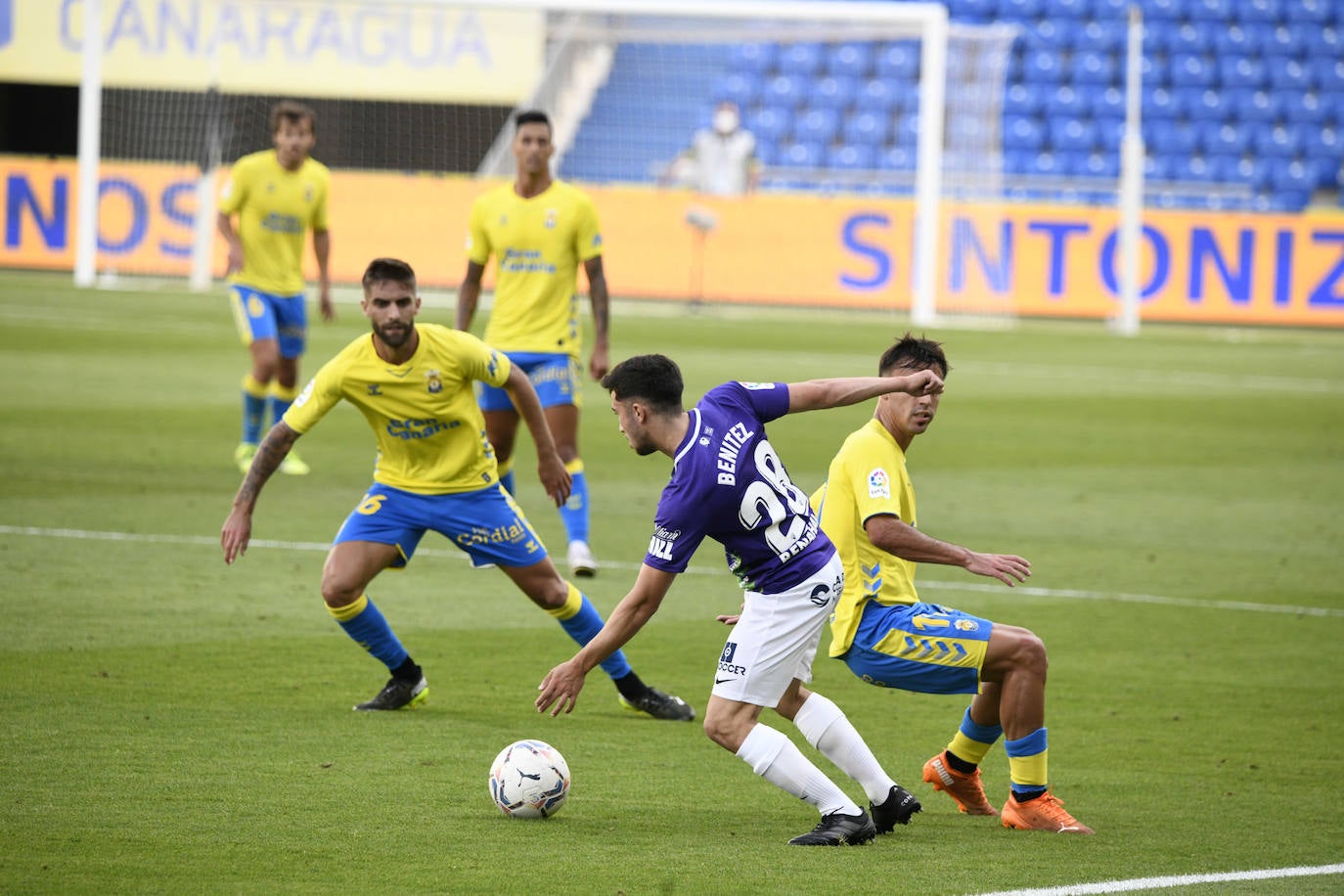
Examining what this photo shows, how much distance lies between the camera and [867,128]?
35.7 meters

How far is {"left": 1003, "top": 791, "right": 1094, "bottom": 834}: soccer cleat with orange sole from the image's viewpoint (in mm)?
5832

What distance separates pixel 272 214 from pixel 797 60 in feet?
79.4

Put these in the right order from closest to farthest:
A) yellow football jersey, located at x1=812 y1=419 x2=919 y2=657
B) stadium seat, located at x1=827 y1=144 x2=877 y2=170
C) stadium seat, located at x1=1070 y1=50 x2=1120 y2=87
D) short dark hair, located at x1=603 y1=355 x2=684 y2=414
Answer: short dark hair, located at x1=603 y1=355 x2=684 y2=414, yellow football jersey, located at x1=812 y1=419 x2=919 y2=657, stadium seat, located at x1=827 y1=144 x2=877 y2=170, stadium seat, located at x1=1070 y1=50 x2=1120 y2=87

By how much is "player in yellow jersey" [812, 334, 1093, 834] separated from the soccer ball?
39.5 inches

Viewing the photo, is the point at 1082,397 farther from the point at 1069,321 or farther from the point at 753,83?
the point at 753,83

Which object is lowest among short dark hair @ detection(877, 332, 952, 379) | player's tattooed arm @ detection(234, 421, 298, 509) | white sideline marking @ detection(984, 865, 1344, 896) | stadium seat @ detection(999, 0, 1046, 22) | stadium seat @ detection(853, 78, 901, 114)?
white sideline marking @ detection(984, 865, 1344, 896)

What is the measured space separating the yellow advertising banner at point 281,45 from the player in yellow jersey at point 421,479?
23669 mm

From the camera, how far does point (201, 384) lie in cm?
1923

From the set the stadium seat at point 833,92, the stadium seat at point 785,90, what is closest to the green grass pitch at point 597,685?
the stadium seat at point 833,92

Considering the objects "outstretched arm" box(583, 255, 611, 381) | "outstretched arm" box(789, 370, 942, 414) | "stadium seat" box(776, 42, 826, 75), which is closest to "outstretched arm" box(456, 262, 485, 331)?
"outstretched arm" box(583, 255, 611, 381)

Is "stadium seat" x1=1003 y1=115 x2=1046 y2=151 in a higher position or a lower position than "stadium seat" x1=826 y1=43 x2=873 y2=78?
lower

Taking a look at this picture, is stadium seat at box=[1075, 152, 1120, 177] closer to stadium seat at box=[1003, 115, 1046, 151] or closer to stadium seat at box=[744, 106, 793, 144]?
stadium seat at box=[1003, 115, 1046, 151]

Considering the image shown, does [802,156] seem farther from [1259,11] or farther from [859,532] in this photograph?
[859,532]

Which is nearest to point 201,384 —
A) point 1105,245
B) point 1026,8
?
point 1105,245
